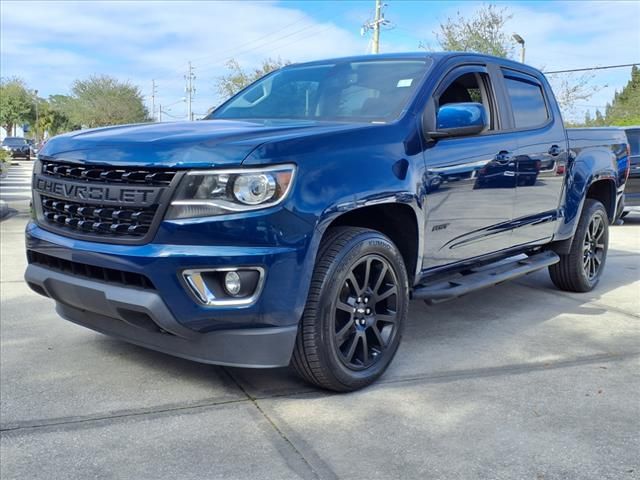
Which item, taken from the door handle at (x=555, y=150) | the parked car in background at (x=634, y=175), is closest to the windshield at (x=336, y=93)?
the door handle at (x=555, y=150)

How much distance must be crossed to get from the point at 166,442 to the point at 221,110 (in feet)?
9.02

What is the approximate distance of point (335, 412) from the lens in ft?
10.9

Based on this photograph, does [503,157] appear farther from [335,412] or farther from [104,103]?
[104,103]

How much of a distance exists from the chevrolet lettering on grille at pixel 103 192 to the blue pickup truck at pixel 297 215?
1cm

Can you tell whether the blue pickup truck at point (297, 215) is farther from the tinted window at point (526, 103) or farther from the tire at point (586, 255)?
the tire at point (586, 255)

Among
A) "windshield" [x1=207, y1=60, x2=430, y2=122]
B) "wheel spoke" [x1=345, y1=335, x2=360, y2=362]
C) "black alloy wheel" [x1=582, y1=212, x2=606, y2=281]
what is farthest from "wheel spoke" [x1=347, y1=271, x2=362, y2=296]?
"black alloy wheel" [x1=582, y1=212, x2=606, y2=281]

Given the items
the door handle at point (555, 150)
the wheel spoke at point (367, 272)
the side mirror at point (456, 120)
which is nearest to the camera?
the wheel spoke at point (367, 272)

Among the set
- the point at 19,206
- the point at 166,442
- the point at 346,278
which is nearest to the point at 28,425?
the point at 166,442

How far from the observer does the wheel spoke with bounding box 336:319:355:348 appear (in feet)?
11.4

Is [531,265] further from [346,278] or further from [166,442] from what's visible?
[166,442]

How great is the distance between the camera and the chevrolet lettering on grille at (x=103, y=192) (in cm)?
305

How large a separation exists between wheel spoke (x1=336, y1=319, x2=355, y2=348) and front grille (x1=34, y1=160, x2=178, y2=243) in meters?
1.12

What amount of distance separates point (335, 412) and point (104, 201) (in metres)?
1.55

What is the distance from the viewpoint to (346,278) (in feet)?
11.2
